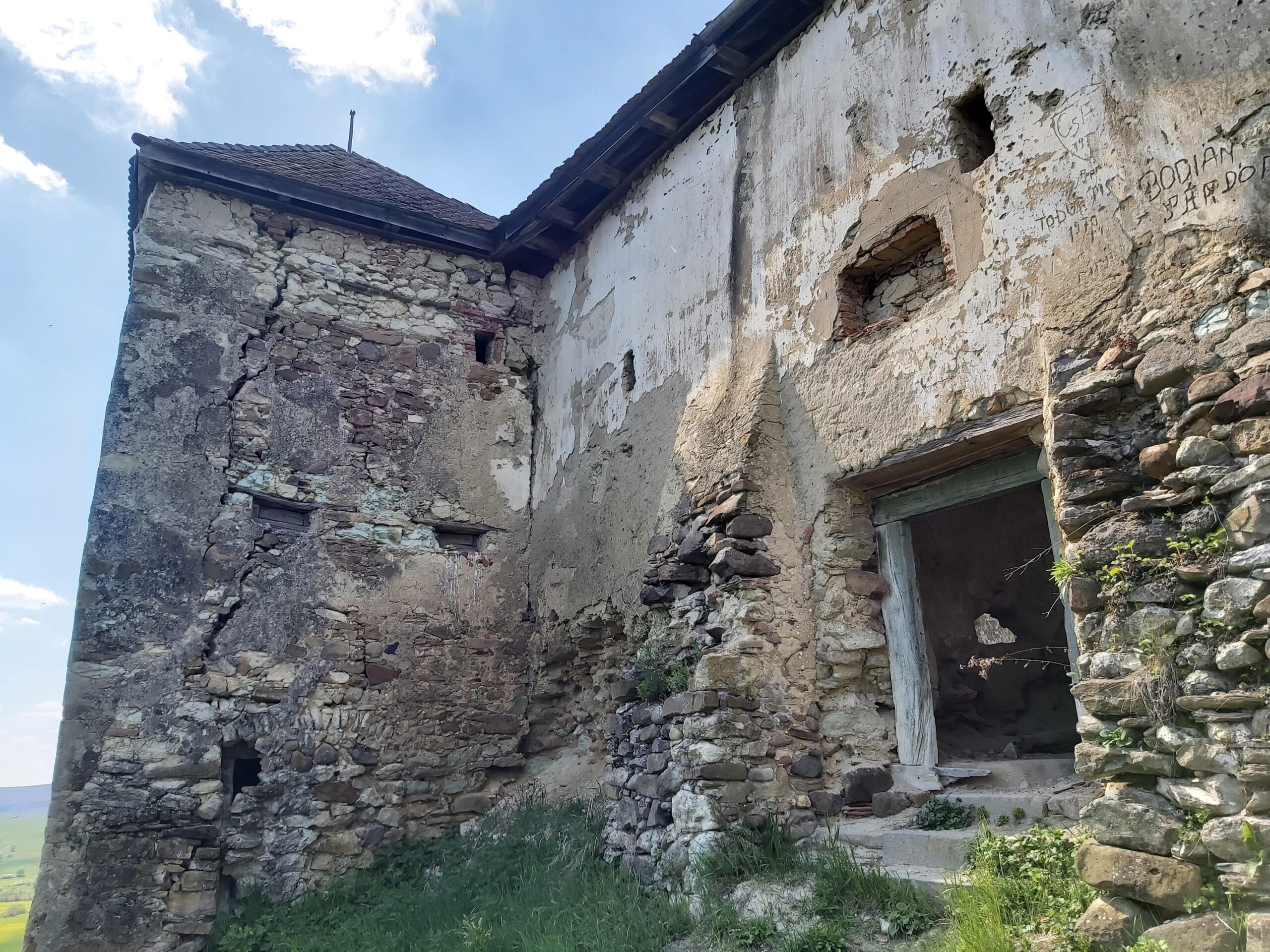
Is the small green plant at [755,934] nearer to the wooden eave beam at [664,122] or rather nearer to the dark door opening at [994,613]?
the dark door opening at [994,613]

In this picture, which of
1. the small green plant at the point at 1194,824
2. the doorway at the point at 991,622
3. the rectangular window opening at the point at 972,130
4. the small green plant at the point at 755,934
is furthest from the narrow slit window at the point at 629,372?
the small green plant at the point at 1194,824

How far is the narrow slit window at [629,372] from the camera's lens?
7402 mm

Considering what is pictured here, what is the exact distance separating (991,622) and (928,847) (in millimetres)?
4400

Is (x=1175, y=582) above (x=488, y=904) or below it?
above

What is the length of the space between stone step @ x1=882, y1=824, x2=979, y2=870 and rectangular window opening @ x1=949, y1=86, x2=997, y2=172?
3.38 metres

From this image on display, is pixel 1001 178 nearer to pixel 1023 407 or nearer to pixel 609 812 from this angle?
pixel 1023 407

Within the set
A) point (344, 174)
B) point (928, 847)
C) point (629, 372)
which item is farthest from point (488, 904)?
point (344, 174)

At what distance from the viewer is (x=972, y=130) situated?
16.8 feet

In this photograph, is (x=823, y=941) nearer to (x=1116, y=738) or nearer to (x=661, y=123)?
(x=1116, y=738)

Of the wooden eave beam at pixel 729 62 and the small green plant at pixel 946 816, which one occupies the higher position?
the wooden eave beam at pixel 729 62

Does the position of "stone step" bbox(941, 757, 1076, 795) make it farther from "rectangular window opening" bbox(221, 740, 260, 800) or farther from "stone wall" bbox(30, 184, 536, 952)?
"rectangular window opening" bbox(221, 740, 260, 800)

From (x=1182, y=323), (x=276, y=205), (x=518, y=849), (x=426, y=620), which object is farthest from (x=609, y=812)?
(x=276, y=205)

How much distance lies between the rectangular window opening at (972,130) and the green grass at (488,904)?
4.19 m

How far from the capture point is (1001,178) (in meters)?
4.76
